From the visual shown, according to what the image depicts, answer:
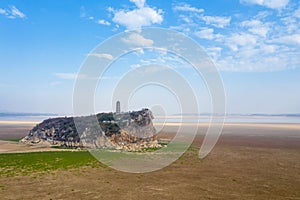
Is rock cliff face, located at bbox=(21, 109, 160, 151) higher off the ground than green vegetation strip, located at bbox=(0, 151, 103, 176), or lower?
higher

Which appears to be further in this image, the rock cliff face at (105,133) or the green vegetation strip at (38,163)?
the rock cliff face at (105,133)

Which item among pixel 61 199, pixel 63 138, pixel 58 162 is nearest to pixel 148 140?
pixel 63 138

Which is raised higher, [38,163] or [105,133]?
[105,133]

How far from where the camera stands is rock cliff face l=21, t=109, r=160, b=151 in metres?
64.8

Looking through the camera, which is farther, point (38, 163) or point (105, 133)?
point (105, 133)

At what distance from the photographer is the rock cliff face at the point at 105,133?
6475 cm

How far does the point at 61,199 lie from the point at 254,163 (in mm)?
31465

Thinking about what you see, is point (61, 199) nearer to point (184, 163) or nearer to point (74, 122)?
point (184, 163)

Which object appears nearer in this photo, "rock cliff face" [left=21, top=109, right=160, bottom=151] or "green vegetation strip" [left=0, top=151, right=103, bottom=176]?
"green vegetation strip" [left=0, top=151, right=103, bottom=176]

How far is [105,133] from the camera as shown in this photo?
6712 cm

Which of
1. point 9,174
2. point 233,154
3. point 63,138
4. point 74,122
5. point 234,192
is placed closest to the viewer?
point 234,192

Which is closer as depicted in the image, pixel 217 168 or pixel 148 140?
pixel 217 168

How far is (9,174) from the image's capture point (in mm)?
32656

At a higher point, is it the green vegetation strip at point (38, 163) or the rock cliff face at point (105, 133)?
the rock cliff face at point (105, 133)
